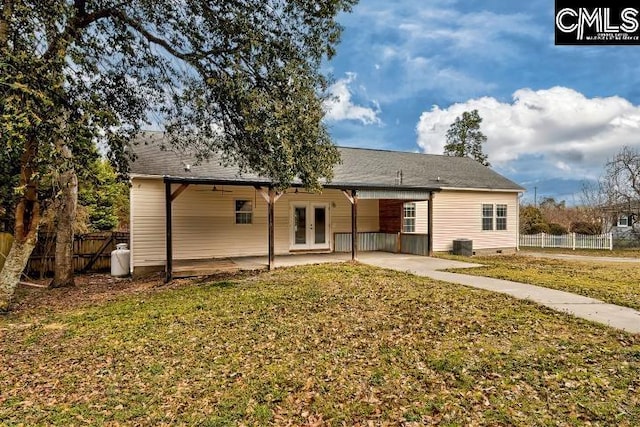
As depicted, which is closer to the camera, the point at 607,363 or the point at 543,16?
the point at 607,363

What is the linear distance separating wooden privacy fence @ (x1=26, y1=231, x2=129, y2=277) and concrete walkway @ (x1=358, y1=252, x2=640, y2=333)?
8.66 metres

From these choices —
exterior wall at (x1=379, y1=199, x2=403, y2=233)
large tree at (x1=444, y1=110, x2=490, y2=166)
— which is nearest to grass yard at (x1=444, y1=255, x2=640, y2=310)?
exterior wall at (x1=379, y1=199, x2=403, y2=233)

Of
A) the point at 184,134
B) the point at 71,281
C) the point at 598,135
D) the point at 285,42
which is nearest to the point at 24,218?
the point at 71,281

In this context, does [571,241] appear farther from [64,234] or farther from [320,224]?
[64,234]

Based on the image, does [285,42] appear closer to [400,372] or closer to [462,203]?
[400,372]

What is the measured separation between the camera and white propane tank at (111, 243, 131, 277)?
1154cm

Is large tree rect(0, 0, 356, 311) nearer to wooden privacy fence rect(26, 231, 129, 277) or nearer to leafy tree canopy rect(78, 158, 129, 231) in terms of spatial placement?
wooden privacy fence rect(26, 231, 129, 277)

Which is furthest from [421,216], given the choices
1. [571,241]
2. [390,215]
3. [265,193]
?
[571,241]

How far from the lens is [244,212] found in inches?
515

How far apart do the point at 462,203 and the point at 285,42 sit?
1190 centimetres

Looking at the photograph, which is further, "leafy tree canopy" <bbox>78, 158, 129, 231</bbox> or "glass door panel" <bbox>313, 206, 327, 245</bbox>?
"leafy tree canopy" <bbox>78, 158, 129, 231</bbox>

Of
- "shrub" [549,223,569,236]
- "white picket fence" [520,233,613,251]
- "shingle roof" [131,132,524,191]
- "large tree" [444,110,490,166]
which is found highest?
"large tree" [444,110,490,166]

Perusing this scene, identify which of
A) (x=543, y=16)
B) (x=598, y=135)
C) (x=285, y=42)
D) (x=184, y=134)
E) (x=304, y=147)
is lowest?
(x=304, y=147)

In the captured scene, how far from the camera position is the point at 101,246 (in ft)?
A: 41.1
